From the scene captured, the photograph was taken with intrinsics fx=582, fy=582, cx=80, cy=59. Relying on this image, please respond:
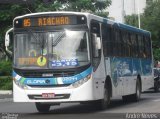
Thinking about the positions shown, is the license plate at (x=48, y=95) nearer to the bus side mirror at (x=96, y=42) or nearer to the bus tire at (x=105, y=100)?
the bus side mirror at (x=96, y=42)

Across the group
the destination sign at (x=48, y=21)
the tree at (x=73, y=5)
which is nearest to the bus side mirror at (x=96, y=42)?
the destination sign at (x=48, y=21)

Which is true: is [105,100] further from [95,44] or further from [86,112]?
[95,44]

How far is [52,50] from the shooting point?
1806 centimetres

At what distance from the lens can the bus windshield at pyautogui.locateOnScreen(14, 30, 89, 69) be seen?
1792 centimetres

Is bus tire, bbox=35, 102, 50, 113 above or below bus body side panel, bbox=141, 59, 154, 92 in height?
below

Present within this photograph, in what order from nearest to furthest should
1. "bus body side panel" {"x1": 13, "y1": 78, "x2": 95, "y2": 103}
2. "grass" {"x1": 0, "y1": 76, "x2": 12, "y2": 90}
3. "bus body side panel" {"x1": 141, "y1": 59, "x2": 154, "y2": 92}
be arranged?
"bus body side panel" {"x1": 13, "y1": 78, "x2": 95, "y2": 103} < "bus body side panel" {"x1": 141, "y1": 59, "x2": 154, "y2": 92} < "grass" {"x1": 0, "y1": 76, "x2": 12, "y2": 90}

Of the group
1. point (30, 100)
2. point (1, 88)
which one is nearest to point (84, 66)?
point (30, 100)

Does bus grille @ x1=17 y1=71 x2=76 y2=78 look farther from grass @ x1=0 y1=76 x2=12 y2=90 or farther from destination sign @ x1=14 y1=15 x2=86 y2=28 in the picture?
grass @ x1=0 y1=76 x2=12 y2=90

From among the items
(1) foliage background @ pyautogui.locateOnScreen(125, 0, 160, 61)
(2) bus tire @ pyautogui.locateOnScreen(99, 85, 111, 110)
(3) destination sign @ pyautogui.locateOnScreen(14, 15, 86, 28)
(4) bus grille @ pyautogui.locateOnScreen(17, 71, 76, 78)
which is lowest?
(2) bus tire @ pyautogui.locateOnScreen(99, 85, 111, 110)

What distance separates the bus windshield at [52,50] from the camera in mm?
17922

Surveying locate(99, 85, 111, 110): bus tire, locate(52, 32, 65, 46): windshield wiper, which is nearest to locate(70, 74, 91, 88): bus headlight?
locate(52, 32, 65, 46): windshield wiper

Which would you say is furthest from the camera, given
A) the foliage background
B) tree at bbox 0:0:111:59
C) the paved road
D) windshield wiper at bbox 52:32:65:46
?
the foliage background

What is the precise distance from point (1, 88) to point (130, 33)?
15.8m

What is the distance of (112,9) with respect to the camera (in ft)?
269
